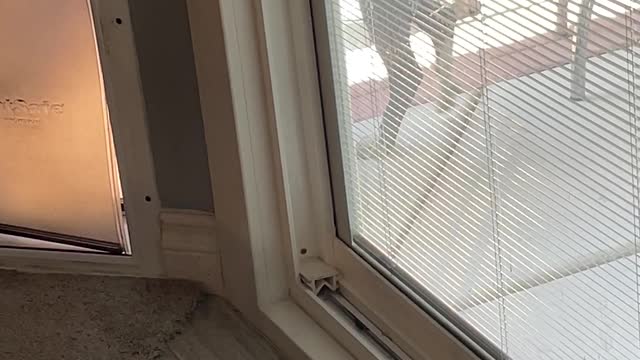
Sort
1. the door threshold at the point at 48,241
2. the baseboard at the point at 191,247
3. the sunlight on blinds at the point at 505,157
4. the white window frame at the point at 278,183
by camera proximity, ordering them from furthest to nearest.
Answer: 1. the door threshold at the point at 48,241
2. the baseboard at the point at 191,247
3. the white window frame at the point at 278,183
4. the sunlight on blinds at the point at 505,157

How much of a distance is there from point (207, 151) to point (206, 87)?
0.45ft

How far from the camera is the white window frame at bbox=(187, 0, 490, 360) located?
1802 mm

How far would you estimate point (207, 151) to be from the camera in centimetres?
196

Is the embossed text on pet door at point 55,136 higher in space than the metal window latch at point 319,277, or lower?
higher

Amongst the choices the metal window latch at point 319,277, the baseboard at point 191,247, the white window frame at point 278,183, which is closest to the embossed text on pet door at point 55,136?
the baseboard at point 191,247

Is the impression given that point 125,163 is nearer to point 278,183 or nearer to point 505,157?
point 278,183

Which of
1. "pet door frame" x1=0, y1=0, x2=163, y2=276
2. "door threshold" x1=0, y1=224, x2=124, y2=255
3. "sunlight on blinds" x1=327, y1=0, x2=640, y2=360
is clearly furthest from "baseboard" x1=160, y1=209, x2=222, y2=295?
"sunlight on blinds" x1=327, y1=0, x2=640, y2=360

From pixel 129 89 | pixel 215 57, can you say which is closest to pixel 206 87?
pixel 215 57

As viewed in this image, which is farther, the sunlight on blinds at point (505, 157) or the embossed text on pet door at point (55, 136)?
the embossed text on pet door at point (55, 136)

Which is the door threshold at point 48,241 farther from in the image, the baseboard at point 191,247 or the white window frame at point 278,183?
the white window frame at point 278,183

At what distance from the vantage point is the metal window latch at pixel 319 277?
1911 millimetres

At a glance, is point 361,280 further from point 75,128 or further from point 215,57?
point 75,128

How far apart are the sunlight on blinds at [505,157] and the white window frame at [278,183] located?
64 millimetres

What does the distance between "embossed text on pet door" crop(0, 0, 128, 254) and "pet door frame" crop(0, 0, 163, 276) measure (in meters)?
0.03
